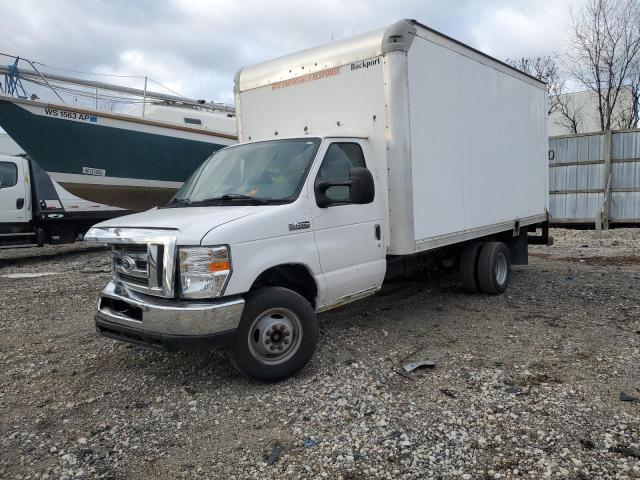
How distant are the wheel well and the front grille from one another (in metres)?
0.86

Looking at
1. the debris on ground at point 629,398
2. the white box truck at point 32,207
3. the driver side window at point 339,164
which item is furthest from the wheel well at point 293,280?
the white box truck at point 32,207

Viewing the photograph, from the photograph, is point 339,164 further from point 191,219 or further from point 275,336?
point 275,336

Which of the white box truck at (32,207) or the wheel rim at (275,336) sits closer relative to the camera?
the wheel rim at (275,336)

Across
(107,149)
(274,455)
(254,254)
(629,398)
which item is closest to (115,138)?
(107,149)

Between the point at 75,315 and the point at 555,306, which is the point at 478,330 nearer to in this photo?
the point at 555,306

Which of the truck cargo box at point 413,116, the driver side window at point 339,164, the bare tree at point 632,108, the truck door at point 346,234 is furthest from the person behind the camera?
the bare tree at point 632,108

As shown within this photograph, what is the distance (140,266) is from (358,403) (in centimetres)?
201

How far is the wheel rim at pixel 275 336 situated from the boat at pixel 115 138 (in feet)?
25.6

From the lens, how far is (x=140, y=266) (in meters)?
3.97

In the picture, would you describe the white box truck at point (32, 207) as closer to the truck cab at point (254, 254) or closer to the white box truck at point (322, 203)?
the white box truck at point (322, 203)

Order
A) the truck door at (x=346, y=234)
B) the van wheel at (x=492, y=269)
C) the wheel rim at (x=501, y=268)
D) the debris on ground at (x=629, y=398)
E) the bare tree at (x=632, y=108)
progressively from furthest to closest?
the bare tree at (x=632, y=108), the wheel rim at (x=501, y=268), the van wheel at (x=492, y=269), the truck door at (x=346, y=234), the debris on ground at (x=629, y=398)

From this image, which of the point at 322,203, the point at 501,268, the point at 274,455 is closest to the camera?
the point at 274,455

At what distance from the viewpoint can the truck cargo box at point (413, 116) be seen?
508 centimetres

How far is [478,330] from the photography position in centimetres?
551
